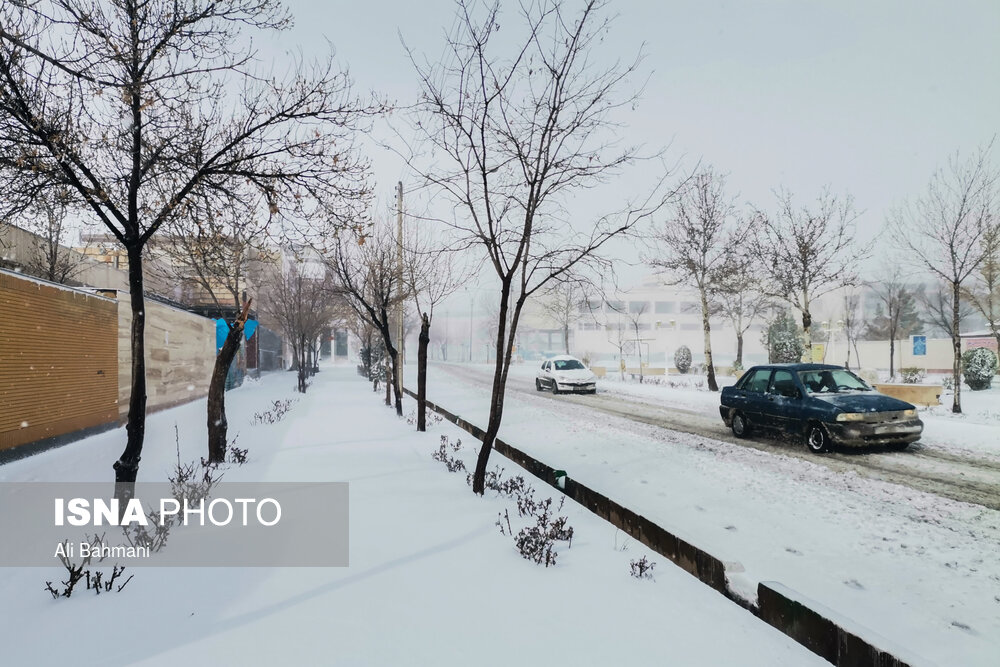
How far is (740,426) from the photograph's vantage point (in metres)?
10.6

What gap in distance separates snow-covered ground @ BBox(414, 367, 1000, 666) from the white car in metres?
10.7

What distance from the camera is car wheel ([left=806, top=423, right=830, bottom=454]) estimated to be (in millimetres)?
8711

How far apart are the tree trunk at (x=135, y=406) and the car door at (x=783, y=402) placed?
999 cm

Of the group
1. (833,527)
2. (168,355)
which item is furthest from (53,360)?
(833,527)

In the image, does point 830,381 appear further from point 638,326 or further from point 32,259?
point 638,326

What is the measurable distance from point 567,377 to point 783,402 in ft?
39.6

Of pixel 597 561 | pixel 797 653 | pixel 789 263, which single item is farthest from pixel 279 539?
pixel 789 263

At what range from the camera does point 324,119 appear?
6121 mm

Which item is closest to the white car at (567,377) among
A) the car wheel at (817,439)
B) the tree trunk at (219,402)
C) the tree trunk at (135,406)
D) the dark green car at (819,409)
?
the dark green car at (819,409)

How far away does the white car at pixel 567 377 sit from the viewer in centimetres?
2131

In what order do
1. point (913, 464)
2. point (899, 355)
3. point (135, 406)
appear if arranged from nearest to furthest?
point (135, 406) < point (913, 464) < point (899, 355)

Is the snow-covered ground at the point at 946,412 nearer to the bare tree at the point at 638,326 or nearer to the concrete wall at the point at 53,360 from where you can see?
the bare tree at the point at 638,326

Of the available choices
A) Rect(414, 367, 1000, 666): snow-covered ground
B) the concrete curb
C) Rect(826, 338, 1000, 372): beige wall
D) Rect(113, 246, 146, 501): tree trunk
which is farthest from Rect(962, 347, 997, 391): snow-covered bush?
Rect(113, 246, 146, 501): tree trunk

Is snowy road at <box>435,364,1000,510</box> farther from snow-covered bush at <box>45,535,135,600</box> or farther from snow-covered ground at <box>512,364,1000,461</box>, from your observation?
snow-covered bush at <box>45,535,135,600</box>
